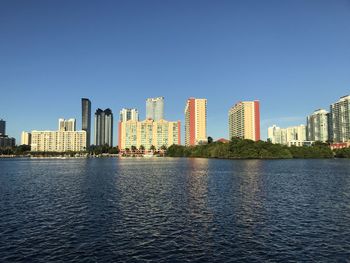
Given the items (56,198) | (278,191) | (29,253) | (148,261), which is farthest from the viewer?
(278,191)

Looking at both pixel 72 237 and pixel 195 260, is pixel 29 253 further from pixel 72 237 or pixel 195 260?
pixel 195 260

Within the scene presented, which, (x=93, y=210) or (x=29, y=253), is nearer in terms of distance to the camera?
(x=29, y=253)

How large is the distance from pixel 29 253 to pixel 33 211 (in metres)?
14.6

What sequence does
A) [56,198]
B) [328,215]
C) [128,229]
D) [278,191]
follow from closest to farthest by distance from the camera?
[128,229] → [328,215] → [56,198] → [278,191]

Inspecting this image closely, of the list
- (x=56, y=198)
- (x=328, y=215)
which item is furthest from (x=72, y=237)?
(x=328, y=215)

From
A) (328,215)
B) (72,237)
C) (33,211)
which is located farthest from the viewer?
(33,211)

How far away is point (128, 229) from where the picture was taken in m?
27.3

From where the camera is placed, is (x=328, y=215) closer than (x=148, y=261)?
No

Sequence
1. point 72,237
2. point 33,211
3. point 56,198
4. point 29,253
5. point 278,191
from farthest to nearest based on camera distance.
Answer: point 278,191
point 56,198
point 33,211
point 72,237
point 29,253

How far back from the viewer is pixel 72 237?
2502cm

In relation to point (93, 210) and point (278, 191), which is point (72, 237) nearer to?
point (93, 210)

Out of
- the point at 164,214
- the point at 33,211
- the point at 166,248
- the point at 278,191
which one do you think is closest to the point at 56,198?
the point at 33,211

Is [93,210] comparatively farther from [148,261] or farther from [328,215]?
[328,215]

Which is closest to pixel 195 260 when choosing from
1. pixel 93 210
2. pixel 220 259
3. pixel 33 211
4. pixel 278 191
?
pixel 220 259
